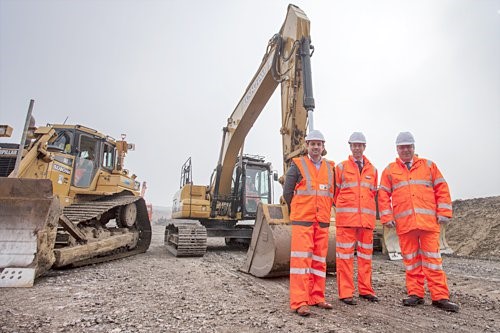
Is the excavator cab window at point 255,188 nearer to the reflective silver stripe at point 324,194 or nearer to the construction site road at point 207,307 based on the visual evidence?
the construction site road at point 207,307

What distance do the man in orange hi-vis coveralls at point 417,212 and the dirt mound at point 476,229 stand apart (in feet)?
21.6

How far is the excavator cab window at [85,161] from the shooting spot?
6484 mm

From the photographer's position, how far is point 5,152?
5.23m

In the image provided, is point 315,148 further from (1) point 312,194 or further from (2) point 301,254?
(2) point 301,254

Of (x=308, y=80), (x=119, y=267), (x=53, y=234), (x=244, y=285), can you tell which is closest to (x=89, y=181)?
(x=119, y=267)

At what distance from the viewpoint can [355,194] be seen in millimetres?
3605

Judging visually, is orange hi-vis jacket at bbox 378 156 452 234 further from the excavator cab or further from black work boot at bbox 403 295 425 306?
the excavator cab

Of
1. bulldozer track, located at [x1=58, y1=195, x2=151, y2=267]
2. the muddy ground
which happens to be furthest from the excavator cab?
the muddy ground

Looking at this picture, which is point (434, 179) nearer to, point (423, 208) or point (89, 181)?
point (423, 208)

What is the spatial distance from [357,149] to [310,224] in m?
1.20

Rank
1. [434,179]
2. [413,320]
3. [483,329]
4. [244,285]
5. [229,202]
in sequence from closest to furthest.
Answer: [483,329], [413,320], [434,179], [244,285], [229,202]

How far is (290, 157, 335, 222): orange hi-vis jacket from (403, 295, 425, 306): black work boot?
1146 millimetres

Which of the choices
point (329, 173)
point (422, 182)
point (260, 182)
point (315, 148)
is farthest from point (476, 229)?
point (315, 148)

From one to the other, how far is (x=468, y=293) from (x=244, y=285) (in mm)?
2736
